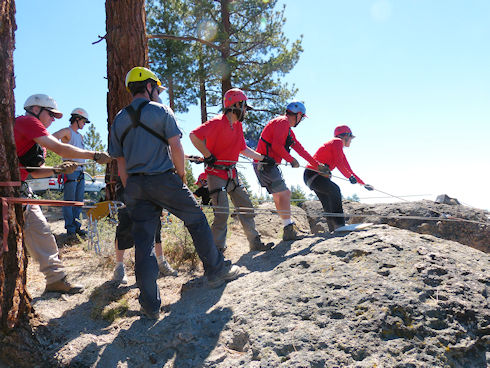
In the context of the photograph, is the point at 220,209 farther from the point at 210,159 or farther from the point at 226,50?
the point at 226,50

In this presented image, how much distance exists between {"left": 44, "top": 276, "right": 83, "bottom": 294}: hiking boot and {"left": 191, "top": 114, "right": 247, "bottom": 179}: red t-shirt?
199 centimetres

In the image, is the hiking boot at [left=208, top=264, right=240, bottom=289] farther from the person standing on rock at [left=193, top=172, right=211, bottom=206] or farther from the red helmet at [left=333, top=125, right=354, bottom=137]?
the red helmet at [left=333, top=125, right=354, bottom=137]

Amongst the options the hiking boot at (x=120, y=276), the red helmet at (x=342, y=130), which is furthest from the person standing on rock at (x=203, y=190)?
the red helmet at (x=342, y=130)

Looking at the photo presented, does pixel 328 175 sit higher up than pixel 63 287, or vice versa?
pixel 328 175

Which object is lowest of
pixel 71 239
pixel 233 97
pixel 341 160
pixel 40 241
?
pixel 71 239

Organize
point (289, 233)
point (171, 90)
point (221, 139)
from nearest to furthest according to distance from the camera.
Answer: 1. point (221, 139)
2. point (289, 233)
3. point (171, 90)

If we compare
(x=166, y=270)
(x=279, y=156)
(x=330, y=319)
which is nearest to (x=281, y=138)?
(x=279, y=156)

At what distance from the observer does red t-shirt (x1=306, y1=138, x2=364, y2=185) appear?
244 inches

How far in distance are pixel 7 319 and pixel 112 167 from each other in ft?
11.2

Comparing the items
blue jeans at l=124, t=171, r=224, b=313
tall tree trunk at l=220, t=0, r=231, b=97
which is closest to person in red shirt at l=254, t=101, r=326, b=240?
blue jeans at l=124, t=171, r=224, b=313

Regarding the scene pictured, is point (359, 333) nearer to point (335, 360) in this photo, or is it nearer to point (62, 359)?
point (335, 360)

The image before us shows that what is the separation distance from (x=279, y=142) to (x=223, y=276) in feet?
7.77

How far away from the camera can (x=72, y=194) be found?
7.15 meters

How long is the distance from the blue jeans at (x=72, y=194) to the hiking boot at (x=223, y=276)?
4.27 meters
